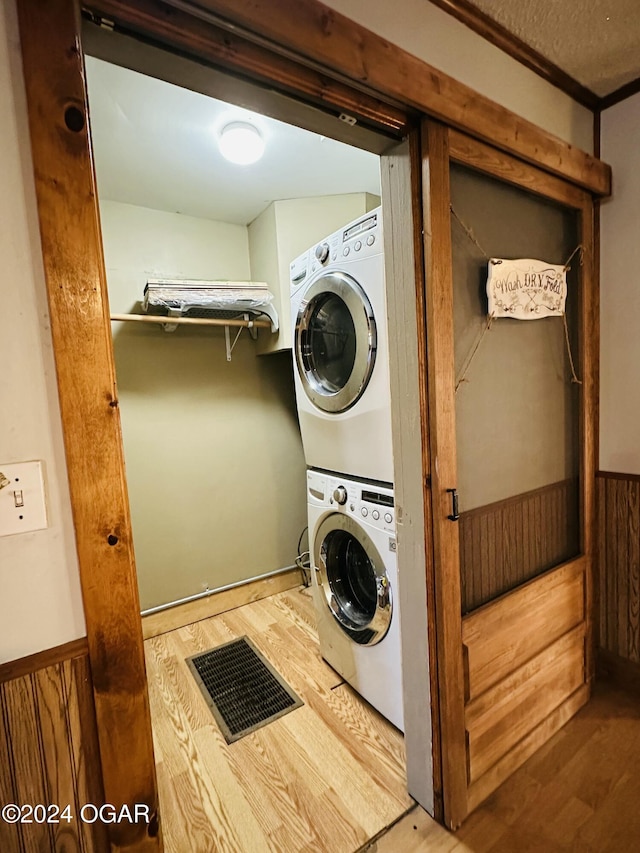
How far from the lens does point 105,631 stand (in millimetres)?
716

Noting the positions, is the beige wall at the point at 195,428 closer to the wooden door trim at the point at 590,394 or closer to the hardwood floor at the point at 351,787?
the hardwood floor at the point at 351,787

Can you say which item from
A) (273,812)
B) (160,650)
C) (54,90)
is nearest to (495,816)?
(273,812)

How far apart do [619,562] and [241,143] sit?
236 centimetres

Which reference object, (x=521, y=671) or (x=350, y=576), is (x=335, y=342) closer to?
(x=350, y=576)

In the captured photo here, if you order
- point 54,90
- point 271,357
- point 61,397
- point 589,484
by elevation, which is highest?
point 54,90

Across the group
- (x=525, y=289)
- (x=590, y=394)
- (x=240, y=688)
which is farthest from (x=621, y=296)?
(x=240, y=688)

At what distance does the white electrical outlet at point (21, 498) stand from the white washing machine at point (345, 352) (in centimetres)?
99

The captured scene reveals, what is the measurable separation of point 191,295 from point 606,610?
2485 millimetres

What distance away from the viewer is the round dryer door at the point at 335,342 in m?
1.43

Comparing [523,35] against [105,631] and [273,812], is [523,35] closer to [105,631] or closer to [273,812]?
[105,631]

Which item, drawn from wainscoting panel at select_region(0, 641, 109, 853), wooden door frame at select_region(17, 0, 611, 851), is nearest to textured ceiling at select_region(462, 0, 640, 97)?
wooden door frame at select_region(17, 0, 611, 851)

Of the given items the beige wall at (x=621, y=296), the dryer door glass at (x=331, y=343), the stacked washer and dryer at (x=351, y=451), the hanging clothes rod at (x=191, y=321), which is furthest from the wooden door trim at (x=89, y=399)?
the beige wall at (x=621, y=296)

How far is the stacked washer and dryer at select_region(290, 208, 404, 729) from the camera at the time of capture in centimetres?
140

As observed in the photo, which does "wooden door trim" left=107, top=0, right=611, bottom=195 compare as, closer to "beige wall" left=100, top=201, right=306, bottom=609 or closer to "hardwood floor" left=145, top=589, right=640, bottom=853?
"beige wall" left=100, top=201, right=306, bottom=609
